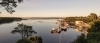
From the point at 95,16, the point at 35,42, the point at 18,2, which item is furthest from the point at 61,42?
the point at 95,16

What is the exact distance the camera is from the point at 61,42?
54.3 meters

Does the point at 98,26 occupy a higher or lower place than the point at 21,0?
lower

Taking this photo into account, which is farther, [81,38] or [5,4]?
[81,38]

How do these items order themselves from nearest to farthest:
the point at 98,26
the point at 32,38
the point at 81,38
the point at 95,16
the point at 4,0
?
1. the point at 4,0
2. the point at 81,38
3. the point at 32,38
4. the point at 98,26
5. the point at 95,16

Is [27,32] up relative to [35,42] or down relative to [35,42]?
up

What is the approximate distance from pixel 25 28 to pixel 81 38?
17.6 m

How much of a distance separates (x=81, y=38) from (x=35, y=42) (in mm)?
15942

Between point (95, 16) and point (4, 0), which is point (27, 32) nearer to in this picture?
point (4, 0)

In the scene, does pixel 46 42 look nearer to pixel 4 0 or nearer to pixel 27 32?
pixel 27 32

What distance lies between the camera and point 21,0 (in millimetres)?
10719

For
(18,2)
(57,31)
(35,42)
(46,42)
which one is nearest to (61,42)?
(46,42)

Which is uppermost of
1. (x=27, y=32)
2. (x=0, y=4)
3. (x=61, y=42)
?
(x=0, y=4)

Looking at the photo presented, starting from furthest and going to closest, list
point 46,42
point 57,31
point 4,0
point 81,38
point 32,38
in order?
point 57,31, point 46,42, point 32,38, point 81,38, point 4,0

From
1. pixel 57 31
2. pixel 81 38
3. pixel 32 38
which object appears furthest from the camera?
pixel 57 31
